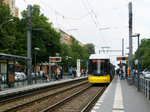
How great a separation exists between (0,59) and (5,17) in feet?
74.2

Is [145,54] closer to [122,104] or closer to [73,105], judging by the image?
[73,105]

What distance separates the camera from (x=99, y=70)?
25391mm

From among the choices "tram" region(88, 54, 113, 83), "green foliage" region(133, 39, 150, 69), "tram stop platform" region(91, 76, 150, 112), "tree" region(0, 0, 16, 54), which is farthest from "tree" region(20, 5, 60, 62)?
"green foliage" region(133, 39, 150, 69)

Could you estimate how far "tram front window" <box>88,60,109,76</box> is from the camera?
25312 millimetres

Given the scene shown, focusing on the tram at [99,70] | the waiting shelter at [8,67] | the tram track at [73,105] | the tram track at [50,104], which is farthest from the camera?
the tram at [99,70]

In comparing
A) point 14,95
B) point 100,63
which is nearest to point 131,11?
point 100,63

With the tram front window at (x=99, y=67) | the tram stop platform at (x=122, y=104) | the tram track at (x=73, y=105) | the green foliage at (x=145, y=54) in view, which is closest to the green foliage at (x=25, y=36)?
the tram front window at (x=99, y=67)

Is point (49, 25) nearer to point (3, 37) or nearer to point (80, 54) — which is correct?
point (3, 37)

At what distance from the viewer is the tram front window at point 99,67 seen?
83.0ft

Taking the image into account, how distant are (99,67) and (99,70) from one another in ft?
1.02

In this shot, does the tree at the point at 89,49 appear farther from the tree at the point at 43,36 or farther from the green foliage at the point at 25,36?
the tree at the point at 43,36

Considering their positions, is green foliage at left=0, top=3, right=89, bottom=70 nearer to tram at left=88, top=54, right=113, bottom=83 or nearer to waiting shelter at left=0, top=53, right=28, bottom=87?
tram at left=88, top=54, right=113, bottom=83

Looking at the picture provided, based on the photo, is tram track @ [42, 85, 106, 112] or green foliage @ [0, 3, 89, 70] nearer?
tram track @ [42, 85, 106, 112]

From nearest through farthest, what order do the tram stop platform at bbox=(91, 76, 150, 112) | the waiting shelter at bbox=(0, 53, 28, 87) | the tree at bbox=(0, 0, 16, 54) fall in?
the tram stop platform at bbox=(91, 76, 150, 112), the waiting shelter at bbox=(0, 53, 28, 87), the tree at bbox=(0, 0, 16, 54)
